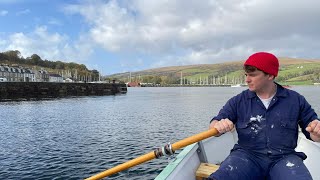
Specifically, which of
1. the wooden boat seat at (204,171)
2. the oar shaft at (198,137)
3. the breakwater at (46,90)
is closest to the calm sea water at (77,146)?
the wooden boat seat at (204,171)

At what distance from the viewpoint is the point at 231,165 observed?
4805 millimetres

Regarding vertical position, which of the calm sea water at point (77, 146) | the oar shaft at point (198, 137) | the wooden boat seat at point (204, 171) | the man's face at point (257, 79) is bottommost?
the calm sea water at point (77, 146)

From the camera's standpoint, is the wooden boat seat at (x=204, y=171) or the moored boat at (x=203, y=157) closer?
the moored boat at (x=203, y=157)

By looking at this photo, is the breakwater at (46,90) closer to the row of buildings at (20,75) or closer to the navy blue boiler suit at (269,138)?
the row of buildings at (20,75)

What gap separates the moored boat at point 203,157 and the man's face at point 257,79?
2.05 m

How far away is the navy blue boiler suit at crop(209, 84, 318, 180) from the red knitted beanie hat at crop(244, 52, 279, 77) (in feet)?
1.43

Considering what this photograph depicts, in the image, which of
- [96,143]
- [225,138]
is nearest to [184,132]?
[96,143]

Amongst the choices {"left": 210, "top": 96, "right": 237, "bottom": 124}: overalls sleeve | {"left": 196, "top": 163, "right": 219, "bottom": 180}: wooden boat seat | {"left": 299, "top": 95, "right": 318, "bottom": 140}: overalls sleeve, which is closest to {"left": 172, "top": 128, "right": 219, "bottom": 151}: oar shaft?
{"left": 210, "top": 96, "right": 237, "bottom": 124}: overalls sleeve

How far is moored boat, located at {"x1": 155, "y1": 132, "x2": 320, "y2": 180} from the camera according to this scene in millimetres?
5964

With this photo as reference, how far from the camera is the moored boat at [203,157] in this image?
19.6 feet

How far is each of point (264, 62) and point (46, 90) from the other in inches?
4014

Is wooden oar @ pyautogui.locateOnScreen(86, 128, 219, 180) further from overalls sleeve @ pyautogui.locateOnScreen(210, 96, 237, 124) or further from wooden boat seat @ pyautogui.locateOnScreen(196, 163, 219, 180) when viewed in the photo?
wooden boat seat @ pyautogui.locateOnScreen(196, 163, 219, 180)

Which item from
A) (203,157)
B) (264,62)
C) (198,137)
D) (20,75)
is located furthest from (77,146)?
(20,75)

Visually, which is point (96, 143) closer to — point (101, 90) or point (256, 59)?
point (256, 59)
